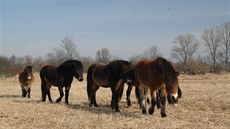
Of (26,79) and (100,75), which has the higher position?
(100,75)

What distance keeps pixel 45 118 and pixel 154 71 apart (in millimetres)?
4293

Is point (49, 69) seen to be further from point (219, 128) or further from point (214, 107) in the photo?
point (219, 128)

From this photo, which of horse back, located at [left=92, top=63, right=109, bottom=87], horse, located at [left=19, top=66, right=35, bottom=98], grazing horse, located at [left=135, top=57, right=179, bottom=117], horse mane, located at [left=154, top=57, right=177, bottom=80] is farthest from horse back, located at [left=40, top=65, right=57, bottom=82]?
horse mane, located at [left=154, top=57, right=177, bottom=80]

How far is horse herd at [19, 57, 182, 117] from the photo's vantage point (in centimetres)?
1210

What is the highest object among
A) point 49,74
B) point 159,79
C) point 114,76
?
point 49,74

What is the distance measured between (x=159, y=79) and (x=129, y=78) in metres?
1.53

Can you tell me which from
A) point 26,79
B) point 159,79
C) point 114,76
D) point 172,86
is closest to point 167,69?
point 159,79

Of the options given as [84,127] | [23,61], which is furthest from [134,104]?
[23,61]

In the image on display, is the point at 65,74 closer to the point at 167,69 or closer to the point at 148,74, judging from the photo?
the point at 148,74

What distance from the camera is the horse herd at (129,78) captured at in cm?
1210

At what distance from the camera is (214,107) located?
14797mm

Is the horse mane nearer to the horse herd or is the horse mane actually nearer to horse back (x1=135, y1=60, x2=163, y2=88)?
the horse herd

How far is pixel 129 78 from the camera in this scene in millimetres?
13484

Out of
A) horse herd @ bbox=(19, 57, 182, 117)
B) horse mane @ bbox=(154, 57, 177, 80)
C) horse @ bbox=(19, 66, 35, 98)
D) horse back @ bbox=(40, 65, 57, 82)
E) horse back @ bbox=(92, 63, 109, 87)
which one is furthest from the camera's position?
horse @ bbox=(19, 66, 35, 98)
